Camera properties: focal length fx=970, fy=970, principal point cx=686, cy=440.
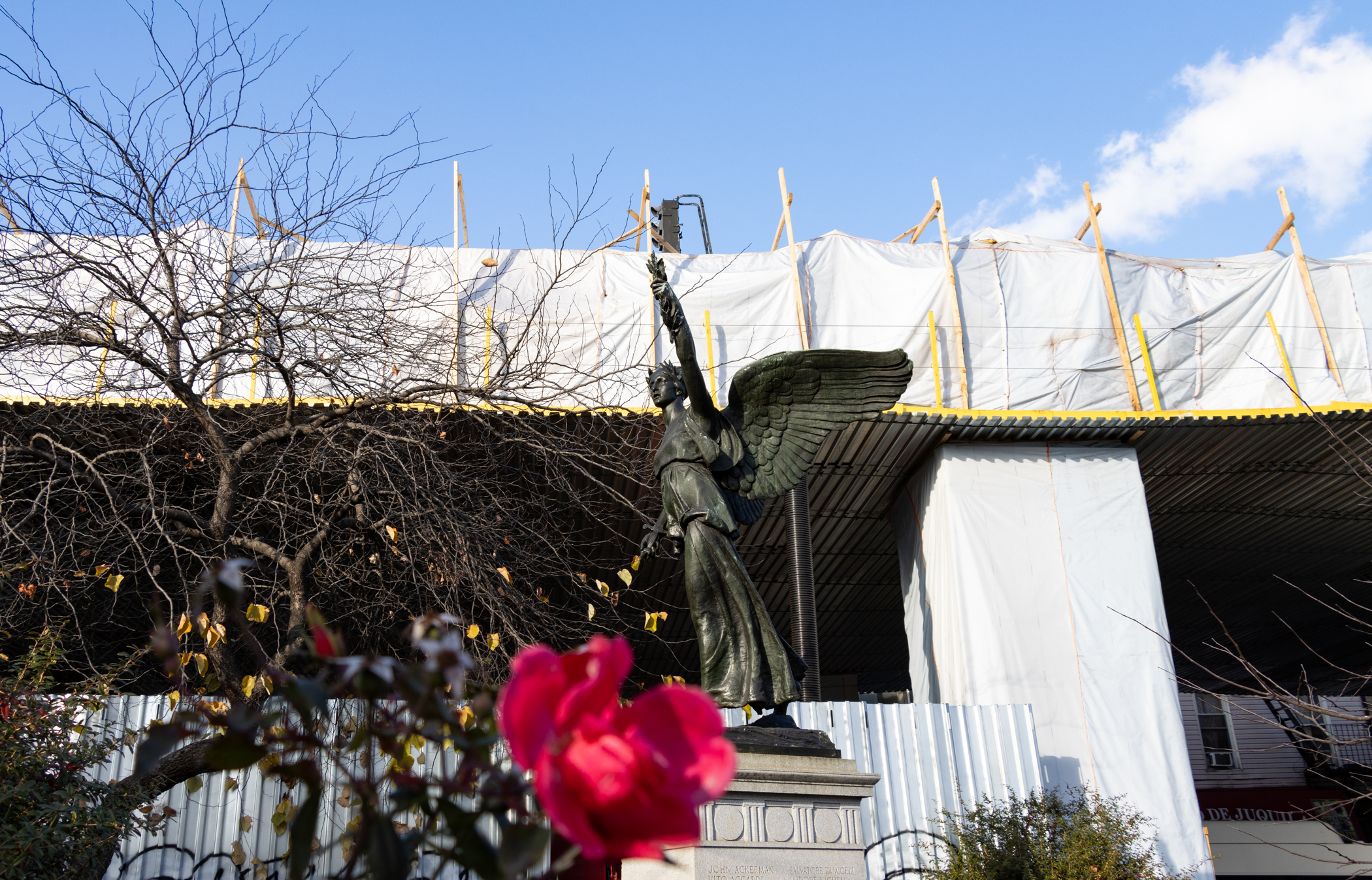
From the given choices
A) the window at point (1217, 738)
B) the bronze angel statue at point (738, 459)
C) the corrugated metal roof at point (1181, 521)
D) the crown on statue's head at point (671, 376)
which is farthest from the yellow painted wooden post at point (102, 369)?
the window at point (1217, 738)

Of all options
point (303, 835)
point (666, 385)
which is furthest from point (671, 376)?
point (303, 835)

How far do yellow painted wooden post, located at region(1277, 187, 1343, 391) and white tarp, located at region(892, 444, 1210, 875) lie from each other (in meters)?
3.11

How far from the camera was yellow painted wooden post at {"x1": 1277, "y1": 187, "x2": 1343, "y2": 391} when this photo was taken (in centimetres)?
1224

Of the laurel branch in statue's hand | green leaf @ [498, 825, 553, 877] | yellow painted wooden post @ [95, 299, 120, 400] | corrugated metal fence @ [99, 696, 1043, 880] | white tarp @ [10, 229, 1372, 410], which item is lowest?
A: corrugated metal fence @ [99, 696, 1043, 880]

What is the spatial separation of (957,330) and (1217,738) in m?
13.4

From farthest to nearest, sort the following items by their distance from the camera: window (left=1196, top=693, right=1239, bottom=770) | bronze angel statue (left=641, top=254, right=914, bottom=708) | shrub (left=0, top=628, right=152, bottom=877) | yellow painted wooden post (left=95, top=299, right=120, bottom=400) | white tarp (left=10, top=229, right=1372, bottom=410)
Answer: window (left=1196, top=693, right=1239, bottom=770), white tarp (left=10, top=229, right=1372, bottom=410), yellow painted wooden post (left=95, top=299, right=120, bottom=400), bronze angel statue (left=641, top=254, right=914, bottom=708), shrub (left=0, top=628, right=152, bottom=877)

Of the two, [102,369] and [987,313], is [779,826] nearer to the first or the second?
[102,369]

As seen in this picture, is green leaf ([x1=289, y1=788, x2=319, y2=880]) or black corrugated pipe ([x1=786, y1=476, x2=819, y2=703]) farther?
black corrugated pipe ([x1=786, y1=476, x2=819, y2=703])

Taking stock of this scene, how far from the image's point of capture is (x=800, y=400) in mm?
5906

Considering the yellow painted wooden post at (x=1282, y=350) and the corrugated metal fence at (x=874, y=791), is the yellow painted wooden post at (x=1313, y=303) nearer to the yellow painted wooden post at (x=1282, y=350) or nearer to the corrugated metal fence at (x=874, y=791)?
the yellow painted wooden post at (x=1282, y=350)

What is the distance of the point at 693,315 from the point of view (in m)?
12.8

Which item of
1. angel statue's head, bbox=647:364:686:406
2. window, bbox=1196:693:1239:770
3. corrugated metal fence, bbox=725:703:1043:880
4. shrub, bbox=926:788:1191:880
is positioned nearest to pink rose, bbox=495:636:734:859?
angel statue's head, bbox=647:364:686:406

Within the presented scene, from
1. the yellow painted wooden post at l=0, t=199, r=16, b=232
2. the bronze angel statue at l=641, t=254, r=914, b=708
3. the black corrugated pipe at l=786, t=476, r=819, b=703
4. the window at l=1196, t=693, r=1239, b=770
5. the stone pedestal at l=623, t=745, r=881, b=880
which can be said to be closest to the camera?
the stone pedestal at l=623, t=745, r=881, b=880

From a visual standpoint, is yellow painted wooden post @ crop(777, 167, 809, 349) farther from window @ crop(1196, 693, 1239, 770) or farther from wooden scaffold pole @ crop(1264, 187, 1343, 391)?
window @ crop(1196, 693, 1239, 770)
